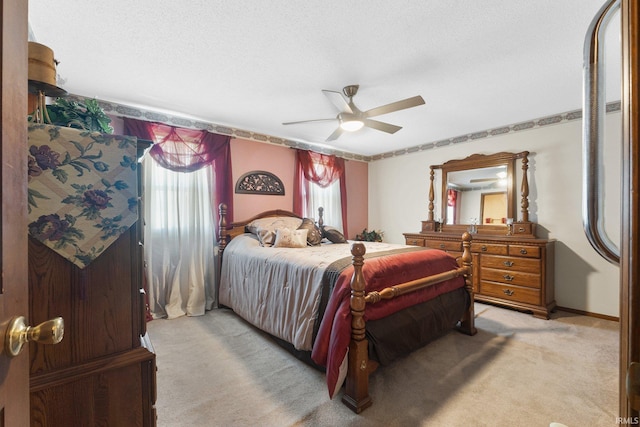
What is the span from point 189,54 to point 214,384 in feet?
7.98

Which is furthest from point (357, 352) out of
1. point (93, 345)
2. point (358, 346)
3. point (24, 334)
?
point (24, 334)

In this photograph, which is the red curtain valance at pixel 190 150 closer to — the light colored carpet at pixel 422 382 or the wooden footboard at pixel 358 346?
the light colored carpet at pixel 422 382

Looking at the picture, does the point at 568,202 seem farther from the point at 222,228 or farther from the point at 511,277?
the point at 222,228

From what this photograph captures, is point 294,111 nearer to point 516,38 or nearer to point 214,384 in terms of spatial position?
point 516,38

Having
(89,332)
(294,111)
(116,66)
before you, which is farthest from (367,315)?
(116,66)

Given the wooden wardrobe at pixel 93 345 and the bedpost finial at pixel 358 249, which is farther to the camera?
the bedpost finial at pixel 358 249

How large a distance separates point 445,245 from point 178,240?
142 inches

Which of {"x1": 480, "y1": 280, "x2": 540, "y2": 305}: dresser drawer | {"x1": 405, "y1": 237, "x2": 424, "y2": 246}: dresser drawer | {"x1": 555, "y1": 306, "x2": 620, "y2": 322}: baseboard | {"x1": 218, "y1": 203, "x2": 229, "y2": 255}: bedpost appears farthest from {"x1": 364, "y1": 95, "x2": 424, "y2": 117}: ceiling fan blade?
{"x1": 555, "y1": 306, "x2": 620, "y2": 322}: baseboard

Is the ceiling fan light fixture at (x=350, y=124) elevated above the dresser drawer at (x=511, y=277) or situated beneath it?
elevated above

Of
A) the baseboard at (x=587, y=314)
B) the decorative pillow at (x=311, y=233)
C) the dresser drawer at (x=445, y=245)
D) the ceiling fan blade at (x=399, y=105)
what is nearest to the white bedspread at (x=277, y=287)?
the decorative pillow at (x=311, y=233)

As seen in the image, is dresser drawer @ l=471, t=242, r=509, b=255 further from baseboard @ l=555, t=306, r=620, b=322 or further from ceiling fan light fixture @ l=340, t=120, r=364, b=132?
ceiling fan light fixture @ l=340, t=120, r=364, b=132

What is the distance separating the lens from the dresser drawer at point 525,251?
3162 millimetres

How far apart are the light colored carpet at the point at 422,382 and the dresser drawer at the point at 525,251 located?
79 centimetres

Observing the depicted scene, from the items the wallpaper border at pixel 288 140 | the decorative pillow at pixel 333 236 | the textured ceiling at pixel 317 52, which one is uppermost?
the textured ceiling at pixel 317 52
